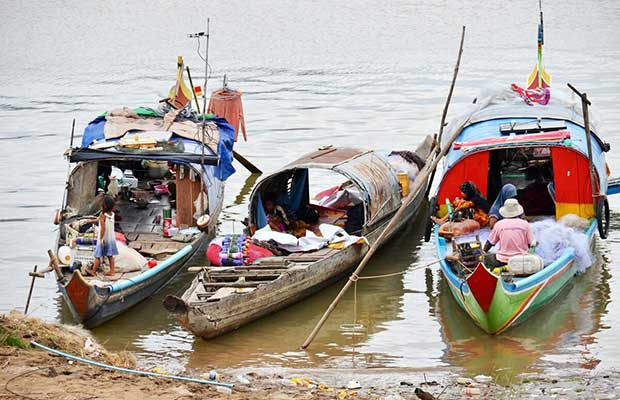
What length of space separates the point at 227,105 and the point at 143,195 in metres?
2.88

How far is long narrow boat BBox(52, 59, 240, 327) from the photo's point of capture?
1241 centimetres

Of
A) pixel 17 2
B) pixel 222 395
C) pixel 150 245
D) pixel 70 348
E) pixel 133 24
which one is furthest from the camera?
pixel 17 2

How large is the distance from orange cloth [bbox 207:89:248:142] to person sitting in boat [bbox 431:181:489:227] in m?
5.21

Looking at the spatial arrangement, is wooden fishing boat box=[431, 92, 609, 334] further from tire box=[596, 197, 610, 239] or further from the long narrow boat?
the long narrow boat

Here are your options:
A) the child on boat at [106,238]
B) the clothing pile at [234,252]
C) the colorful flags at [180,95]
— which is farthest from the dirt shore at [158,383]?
the colorful flags at [180,95]

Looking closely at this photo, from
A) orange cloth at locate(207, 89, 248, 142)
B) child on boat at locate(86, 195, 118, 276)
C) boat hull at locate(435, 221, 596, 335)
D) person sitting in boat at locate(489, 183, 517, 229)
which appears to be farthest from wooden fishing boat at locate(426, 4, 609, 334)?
orange cloth at locate(207, 89, 248, 142)

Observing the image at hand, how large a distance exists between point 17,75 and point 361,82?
946 cm

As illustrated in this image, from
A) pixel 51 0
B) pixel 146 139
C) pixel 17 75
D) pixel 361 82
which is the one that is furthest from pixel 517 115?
pixel 51 0

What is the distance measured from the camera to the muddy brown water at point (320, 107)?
11.4 m

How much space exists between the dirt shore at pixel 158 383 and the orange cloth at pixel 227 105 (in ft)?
24.4

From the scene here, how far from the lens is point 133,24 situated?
3797 cm

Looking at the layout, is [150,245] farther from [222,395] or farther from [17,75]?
[17,75]

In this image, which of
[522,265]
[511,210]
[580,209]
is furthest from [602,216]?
[522,265]

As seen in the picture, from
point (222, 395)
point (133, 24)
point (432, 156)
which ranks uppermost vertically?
point (133, 24)
